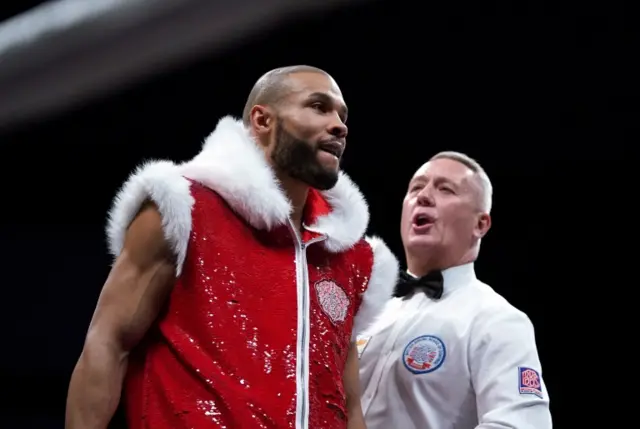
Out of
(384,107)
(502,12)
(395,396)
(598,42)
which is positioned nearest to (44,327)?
(384,107)

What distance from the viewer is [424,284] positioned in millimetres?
1921

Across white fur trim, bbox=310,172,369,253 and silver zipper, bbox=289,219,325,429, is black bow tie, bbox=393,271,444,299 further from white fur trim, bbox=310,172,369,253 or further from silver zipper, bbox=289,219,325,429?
silver zipper, bbox=289,219,325,429

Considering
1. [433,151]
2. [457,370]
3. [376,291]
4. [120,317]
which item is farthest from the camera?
[433,151]

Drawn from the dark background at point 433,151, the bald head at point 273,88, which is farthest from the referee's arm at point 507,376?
the dark background at point 433,151

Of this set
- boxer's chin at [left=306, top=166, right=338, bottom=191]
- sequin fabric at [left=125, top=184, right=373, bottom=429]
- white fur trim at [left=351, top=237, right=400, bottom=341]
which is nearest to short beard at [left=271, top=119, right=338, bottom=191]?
boxer's chin at [left=306, top=166, right=338, bottom=191]

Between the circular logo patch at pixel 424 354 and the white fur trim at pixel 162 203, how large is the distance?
2.23 feet

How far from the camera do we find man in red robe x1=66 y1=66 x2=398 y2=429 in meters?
1.20

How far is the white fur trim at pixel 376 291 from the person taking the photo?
1.55 m

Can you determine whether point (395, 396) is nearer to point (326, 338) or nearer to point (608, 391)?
point (326, 338)

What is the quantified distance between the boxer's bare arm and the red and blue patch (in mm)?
746

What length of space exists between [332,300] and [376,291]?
17cm

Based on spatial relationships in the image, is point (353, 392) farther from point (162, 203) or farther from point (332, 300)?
point (162, 203)

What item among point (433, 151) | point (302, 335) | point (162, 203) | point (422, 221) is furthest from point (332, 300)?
point (433, 151)

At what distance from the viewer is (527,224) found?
3506 millimetres
